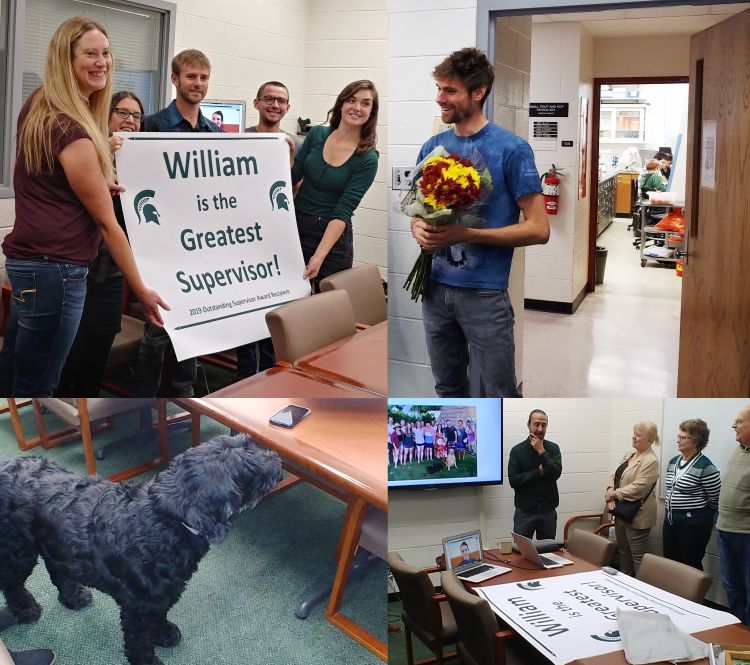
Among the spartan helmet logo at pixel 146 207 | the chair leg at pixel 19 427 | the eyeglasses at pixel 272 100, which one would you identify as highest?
the eyeglasses at pixel 272 100

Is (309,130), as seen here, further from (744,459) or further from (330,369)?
(744,459)

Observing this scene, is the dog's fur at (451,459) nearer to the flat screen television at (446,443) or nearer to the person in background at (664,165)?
the flat screen television at (446,443)

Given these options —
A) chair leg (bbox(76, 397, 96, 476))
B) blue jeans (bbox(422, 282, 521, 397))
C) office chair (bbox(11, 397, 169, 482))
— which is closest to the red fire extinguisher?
blue jeans (bbox(422, 282, 521, 397))

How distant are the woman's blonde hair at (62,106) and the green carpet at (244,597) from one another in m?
0.67

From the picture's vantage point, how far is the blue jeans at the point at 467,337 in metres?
1.92

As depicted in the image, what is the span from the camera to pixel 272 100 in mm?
1796

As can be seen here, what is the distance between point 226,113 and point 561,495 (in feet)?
4.21

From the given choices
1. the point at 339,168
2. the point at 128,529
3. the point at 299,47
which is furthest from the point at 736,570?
the point at 299,47

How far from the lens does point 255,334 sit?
1983 mm

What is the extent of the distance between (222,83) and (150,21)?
19 centimetres

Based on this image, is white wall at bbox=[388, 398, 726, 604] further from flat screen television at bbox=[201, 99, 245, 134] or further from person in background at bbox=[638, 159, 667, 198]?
flat screen television at bbox=[201, 99, 245, 134]

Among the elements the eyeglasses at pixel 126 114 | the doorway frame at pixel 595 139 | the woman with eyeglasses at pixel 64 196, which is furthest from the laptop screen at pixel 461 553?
the eyeglasses at pixel 126 114

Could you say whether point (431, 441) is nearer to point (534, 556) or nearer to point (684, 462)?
point (534, 556)

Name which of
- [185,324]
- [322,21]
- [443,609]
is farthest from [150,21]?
[443,609]
